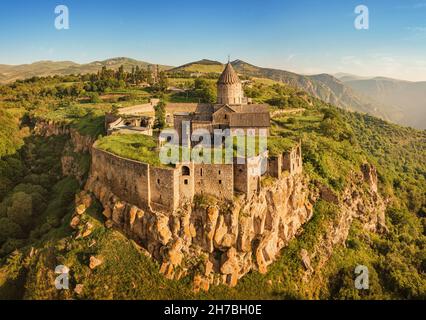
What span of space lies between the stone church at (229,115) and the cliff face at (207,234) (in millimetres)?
8410

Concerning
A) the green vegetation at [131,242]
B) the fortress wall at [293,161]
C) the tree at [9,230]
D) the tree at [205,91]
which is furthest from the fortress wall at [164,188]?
the tree at [205,91]

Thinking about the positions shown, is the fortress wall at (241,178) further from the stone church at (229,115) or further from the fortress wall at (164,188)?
the stone church at (229,115)

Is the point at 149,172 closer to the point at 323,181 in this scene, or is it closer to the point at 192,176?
the point at 192,176

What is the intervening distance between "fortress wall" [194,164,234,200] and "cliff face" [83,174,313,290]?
2.55 ft

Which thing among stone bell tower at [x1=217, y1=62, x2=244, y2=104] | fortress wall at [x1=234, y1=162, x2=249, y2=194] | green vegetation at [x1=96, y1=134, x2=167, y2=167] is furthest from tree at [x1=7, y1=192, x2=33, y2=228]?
stone bell tower at [x1=217, y1=62, x2=244, y2=104]

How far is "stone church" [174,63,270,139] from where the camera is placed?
117 feet

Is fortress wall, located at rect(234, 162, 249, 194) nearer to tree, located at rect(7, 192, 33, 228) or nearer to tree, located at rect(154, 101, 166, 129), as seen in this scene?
tree, located at rect(154, 101, 166, 129)

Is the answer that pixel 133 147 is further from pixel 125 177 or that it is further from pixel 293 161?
pixel 293 161

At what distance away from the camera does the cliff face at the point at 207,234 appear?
26.1 meters

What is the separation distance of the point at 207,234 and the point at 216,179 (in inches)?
154

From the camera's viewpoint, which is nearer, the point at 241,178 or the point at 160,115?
the point at 241,178

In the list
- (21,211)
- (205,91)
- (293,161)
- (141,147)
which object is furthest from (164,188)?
(205,91)

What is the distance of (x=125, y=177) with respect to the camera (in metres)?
27.9

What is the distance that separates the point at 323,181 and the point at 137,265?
63.0 ft
